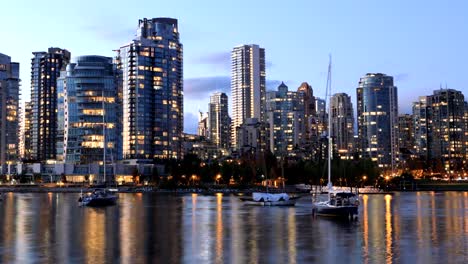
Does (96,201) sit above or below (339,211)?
above

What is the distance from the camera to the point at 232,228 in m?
84.1

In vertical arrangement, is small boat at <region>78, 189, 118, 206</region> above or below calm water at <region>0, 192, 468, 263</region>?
above

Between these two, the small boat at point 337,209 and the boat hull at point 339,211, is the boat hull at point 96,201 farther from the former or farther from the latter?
the boat hull at point 339,211

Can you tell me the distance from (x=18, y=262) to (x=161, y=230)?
3038cm

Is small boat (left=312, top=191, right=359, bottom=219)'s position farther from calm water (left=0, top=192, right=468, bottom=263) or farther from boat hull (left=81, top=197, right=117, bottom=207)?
boat hull (left=81, top=197, right=117, bottom=207)

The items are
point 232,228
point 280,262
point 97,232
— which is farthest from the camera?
point 232,228

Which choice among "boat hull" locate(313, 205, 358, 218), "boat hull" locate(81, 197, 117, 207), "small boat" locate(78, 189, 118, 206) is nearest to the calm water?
"boat hull" locate(313, 205, 358, 218)

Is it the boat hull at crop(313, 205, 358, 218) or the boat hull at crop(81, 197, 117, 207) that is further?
the boat hull at crop(81, 197, 117, 207)

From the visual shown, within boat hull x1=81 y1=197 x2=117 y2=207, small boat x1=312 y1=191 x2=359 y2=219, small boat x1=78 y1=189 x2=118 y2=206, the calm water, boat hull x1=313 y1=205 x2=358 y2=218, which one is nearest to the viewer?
the calm water

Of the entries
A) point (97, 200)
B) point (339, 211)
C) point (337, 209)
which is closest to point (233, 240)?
point (337, 209)

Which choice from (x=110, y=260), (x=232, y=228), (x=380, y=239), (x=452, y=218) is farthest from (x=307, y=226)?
(x=110, y=260)

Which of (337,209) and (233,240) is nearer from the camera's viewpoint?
(233,240)

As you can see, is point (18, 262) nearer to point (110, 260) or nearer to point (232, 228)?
point (110, 260)

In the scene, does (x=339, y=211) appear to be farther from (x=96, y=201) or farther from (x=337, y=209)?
(x=96, y=201)
